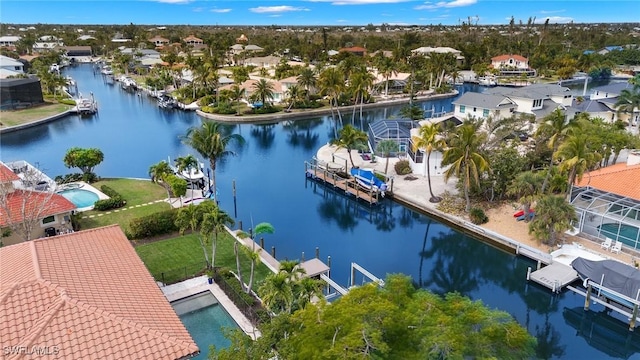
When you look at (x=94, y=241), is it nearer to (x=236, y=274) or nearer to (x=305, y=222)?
(x=236, y=274)

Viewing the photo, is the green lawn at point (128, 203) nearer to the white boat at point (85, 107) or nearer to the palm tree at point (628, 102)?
the white boat at point (85, 107)

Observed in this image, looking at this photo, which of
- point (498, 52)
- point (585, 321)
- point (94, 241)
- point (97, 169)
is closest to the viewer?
point (94, 241)

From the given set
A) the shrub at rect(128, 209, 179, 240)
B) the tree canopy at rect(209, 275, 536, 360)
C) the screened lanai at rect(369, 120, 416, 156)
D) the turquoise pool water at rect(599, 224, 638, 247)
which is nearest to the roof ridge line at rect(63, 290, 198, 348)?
the tree canopy at rect(209, 275, 536, 360)

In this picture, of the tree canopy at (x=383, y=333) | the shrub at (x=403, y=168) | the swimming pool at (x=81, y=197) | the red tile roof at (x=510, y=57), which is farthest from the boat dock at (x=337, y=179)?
the red tile roof at (x=510, y=57)

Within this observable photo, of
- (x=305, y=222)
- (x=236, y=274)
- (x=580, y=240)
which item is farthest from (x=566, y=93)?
(x=236, y=274)

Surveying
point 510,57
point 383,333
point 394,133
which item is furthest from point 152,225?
point 510,57

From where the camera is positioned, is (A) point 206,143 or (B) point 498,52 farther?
(B) point 498,52

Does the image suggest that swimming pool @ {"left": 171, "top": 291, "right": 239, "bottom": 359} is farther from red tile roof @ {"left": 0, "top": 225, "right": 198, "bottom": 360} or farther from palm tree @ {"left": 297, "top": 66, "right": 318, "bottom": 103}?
palm tree @ {"left": 297, "top": 66, "right": 318, "bottom": 103}
